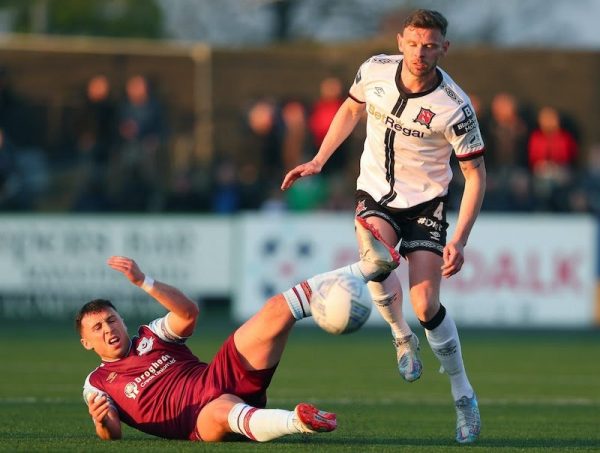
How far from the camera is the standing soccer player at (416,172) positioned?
8.71 m

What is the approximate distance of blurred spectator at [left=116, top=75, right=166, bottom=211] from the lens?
21297mm

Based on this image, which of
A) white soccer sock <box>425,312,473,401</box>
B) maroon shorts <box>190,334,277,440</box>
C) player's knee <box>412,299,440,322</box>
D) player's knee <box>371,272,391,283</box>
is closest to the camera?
maroon shorts <box>190,334,277,440</box>

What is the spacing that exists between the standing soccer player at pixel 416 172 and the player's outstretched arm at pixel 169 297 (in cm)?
107

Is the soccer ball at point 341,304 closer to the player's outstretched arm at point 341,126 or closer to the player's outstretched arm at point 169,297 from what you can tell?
the player's outstretched arm at point 169,297

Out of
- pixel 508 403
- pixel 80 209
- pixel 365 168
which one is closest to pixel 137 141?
pixel 80 209

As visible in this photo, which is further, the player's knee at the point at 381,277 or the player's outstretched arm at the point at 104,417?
the player's knee at the point at 381,277

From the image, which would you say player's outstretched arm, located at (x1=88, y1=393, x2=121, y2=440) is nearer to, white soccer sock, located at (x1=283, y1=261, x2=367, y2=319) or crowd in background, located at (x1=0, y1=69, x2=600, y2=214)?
white soccer sock, located at (x1=283, y1=261, x2=367, y2=319)

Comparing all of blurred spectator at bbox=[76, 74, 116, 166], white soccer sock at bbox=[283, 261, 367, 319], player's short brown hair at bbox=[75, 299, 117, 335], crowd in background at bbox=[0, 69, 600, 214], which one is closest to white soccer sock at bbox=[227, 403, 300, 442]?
white soccer sock at bbox=[283, 261, 367, 319]

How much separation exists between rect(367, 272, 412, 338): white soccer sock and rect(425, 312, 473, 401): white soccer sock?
0.85 feet

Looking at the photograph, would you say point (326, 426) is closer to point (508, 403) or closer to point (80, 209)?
point (508, 403)

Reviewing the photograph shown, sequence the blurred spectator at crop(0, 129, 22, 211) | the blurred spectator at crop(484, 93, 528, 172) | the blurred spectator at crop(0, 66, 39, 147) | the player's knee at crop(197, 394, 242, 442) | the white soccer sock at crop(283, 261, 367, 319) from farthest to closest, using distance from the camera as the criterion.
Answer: the blurred spectator at crop(0, 66, 39, 147), the blurred spectator at crop(484, 93, 528, 172), the blurred spectator at crop(0, 129, 22, 211), the player's knee at crop(197, 394, 242, 442), the white soccer sock at crop(283, 261, 367, 319)

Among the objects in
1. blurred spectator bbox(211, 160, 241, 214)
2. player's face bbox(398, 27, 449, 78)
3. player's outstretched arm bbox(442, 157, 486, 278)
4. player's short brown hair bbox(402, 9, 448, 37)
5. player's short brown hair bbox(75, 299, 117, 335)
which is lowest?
blurred spectator bbox(211, 160, 241, 214)

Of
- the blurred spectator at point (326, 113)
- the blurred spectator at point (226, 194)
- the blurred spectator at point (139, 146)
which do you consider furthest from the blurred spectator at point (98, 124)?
the blurred spectator at point (326, 113)

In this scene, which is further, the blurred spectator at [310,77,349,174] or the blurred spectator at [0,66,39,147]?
the blurred spectator at [0,66,39,147]
